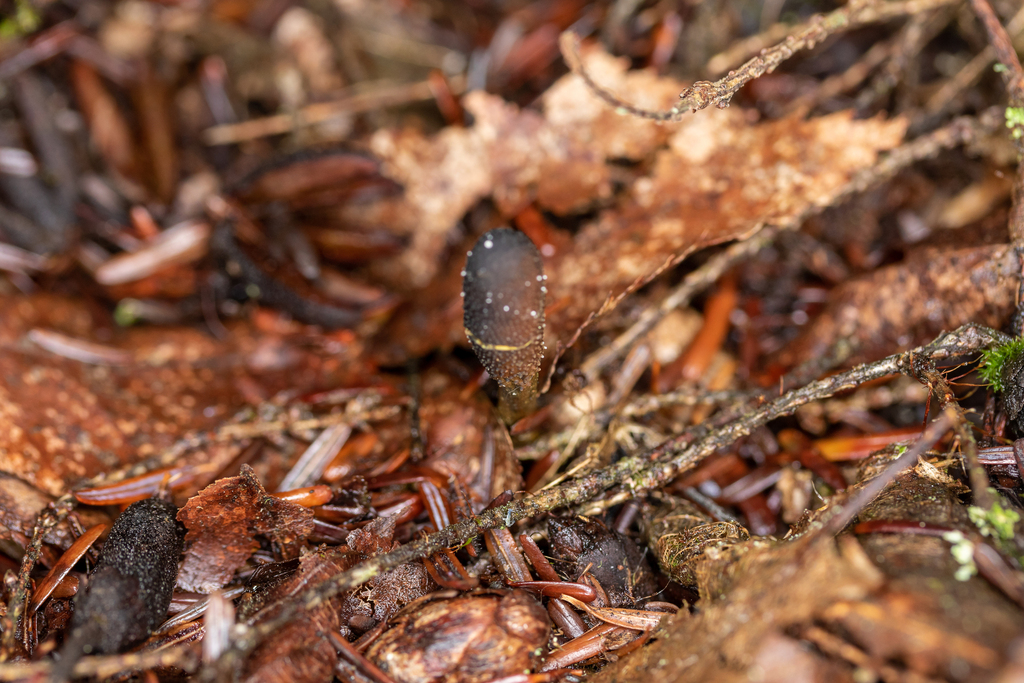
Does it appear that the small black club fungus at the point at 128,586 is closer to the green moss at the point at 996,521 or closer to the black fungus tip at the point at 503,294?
the black fungus tip at the point at 503,294

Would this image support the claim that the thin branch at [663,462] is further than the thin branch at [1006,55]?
No

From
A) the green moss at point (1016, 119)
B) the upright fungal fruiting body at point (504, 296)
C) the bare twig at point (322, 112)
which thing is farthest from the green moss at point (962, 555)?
the bare twig at point (322, 112)

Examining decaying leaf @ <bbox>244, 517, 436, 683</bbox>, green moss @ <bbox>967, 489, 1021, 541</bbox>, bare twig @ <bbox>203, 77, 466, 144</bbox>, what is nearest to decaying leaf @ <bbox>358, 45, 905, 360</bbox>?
bare twig @ <bbox>203, 77, 466, 144</bbox>

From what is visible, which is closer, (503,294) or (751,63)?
(503,294)

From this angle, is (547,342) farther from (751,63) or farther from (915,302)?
(915,302)

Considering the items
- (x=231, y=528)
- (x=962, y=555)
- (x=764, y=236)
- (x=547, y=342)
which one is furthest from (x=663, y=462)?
(x=231, y=528)

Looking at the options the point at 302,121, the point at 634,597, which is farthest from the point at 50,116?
the point at 634,597
